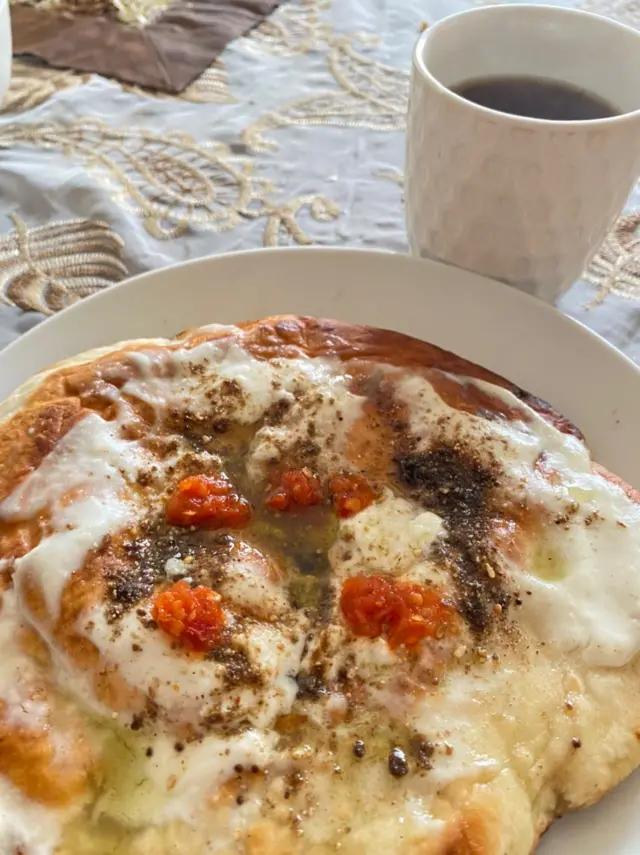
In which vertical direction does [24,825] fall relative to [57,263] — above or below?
above

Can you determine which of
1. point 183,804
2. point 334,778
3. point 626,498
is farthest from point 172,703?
point 626,498

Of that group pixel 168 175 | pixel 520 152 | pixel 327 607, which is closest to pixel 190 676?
pixel 327 607

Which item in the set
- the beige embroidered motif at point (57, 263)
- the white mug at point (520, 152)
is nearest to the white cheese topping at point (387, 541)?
the white mug at point (520, 152)

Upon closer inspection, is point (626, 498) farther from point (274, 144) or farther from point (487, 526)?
point (274, 144)

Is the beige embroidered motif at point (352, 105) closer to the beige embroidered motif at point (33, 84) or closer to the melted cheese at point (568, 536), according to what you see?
the beige embroidered motif at point (33, 84)

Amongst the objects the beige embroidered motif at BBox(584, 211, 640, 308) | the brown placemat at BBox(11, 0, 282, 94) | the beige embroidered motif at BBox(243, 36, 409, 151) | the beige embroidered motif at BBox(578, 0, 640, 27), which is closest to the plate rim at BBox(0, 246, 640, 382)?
the beige embroidered motif at BBox(584, 211, 640, 308)

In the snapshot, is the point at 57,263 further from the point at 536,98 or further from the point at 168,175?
the point at 536,98

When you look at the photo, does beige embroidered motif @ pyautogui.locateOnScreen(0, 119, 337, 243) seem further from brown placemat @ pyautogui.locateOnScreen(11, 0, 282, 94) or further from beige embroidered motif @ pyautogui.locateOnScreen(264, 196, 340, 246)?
brown placemat @ pyautogui.locateOnScreen(11, 0, 282, 94)
